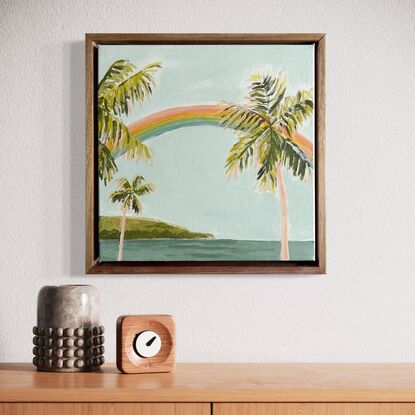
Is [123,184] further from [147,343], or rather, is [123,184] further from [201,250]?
[147,343]

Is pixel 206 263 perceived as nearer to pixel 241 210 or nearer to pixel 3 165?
pixel 241 210

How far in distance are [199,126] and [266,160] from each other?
0.71ft

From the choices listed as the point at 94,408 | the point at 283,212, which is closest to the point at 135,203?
the point at 283,212

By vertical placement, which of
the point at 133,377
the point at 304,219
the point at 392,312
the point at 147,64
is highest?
the point at 147,64

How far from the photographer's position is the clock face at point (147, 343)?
1.80m

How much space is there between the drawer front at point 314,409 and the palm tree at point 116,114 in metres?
0.77

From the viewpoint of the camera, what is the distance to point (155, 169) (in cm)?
204

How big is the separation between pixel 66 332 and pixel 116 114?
636 millimetres

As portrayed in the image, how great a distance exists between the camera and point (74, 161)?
6.72 ft

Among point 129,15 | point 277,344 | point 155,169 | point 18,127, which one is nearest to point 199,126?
point 155,169

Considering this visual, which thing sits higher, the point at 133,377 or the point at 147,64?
the point at 147,64

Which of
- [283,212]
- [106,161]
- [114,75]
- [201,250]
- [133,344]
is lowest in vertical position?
[133,344]

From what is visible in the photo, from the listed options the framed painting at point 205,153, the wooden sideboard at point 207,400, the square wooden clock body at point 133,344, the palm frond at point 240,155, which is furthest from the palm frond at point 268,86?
the wooden sideboard at point 207,400

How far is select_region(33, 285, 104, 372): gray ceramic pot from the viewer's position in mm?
1804
